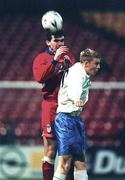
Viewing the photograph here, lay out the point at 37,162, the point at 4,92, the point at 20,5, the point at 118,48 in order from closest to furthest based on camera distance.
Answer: the point at 37,162 → the point at 4,92 → the point at 118,48 → the point at 20,5

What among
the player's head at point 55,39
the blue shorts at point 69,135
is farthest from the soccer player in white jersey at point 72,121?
the player's head at point 55,39

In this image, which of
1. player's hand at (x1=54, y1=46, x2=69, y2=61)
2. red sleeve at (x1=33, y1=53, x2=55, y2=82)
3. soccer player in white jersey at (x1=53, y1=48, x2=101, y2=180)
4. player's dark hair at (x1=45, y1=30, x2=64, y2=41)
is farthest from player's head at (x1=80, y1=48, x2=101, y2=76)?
player's dark hair at (x1=45, y1=30, x2=64, y2=41)

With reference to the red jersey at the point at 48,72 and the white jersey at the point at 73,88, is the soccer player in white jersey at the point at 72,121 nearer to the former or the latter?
the white jersey at the point at 73,88

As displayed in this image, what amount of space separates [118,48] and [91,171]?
16.0ft

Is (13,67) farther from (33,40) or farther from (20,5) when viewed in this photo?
(20,5)

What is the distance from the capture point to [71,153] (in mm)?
5508

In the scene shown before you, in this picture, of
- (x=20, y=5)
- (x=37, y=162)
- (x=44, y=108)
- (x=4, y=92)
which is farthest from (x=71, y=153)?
(x=20, y=5)

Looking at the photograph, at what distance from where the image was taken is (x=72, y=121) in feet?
18.1

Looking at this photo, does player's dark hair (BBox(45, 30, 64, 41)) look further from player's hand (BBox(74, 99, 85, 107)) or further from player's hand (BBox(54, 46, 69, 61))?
player's hand (BBox(74, 99, 85, 107))

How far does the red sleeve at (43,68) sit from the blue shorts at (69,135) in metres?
0.33

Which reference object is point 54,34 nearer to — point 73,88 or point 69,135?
point 73,88

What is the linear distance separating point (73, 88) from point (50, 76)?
0.37 meters

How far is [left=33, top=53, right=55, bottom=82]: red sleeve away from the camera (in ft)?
18.0

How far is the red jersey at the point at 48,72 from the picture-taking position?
5.49 metres
